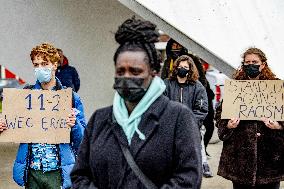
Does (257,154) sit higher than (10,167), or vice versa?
(257,154)

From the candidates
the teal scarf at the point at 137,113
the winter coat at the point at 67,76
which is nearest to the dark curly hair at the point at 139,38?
the teal scarf at the point at 137,113

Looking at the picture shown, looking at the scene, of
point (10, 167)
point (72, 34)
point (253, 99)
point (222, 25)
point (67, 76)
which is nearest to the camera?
point (253, 99)

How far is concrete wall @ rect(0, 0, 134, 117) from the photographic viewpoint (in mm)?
10273

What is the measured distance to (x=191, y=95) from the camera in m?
7.38

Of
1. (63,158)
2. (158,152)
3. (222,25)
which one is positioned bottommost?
(63,158)

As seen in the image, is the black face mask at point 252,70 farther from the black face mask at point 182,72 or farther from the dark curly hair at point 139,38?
the black face mask at point 182,72

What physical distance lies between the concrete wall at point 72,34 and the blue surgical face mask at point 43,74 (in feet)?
19.0

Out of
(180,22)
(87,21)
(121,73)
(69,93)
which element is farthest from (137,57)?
(87,21)

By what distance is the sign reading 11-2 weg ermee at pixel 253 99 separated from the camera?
4.70 metres

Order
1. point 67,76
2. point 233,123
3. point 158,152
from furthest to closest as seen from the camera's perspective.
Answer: point 67,76, point 233,123, point 158,152

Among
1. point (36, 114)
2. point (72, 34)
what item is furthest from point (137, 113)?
point (72, 34)

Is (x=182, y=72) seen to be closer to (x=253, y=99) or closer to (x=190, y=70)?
(x=190, y=70)

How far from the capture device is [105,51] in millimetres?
11133

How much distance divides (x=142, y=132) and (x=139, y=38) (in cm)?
41
